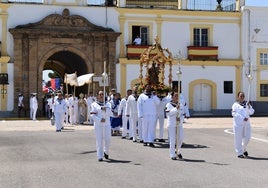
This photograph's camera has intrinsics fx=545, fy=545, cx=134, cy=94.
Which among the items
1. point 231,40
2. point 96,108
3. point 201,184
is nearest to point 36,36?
point 231,40

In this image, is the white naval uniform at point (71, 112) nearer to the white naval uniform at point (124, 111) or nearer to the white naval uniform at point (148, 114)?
the white naval uniform at point (124, 111)

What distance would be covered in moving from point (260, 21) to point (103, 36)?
11421mm

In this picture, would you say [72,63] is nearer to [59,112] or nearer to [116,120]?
[59,112]

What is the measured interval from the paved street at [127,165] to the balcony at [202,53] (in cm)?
1866

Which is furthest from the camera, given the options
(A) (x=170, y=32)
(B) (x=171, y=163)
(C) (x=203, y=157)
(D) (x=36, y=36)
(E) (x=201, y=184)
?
(A) (x=170, y=32)

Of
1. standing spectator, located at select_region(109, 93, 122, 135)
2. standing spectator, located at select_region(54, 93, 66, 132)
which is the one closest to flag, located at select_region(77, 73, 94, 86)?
standing spectator, located at select_region(54, 93, 66, 132)

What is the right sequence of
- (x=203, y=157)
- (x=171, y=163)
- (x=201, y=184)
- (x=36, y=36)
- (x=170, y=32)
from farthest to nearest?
(x=170, y=32)
(x=36, y=36)
(x=203, y=157)
(x=171, y=163)
(x=201, y=184)

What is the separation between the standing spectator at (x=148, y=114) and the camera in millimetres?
17438

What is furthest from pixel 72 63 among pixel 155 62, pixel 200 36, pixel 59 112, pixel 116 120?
pixel 116 120

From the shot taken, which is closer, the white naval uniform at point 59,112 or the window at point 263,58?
the white naval uniform at point 59,112

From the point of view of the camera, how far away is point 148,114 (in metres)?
17.5

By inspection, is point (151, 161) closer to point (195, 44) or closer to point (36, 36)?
point (36, 36)

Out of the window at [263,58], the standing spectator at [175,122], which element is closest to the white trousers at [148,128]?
the standing spectator at [175,122]

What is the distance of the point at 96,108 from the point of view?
1382 cm
